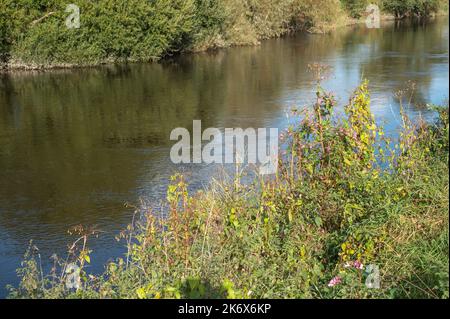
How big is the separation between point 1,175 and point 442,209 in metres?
7.94

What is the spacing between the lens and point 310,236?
19.0 ft

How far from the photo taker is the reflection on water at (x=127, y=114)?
30.4ft

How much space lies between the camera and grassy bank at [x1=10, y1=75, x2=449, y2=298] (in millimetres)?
4742

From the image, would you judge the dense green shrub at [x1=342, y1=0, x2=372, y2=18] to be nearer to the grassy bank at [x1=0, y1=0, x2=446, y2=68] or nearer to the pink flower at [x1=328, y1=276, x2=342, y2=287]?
the grassy bank at [x1=0, y1=0, x2=446, y2=68]

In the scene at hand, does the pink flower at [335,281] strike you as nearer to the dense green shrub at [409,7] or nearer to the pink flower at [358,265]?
the pink flower at [358,265]

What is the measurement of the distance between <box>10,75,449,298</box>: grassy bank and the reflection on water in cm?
142

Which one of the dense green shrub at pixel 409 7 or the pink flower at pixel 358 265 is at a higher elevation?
the dense green shrub at pixel 409 7

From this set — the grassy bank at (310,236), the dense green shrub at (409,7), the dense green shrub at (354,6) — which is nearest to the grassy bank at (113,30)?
the dense green shrub at (354,6)

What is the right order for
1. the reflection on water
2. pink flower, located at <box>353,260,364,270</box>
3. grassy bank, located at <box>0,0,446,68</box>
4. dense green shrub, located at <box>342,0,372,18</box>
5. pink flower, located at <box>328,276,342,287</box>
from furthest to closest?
1. dense green shrub, located at <box>342,0,372,18</box>
2. grassy bank, located at <box>0,0,446,68</box>
3. the reflection on water
4. pink flower, located at <box>353,260,364,270</box>
5. pink flower, located at <box>328,276,342,287</box>

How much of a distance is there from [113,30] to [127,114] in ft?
32.9

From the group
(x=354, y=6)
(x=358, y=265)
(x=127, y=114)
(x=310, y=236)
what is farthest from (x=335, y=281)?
(x=354, y=6)

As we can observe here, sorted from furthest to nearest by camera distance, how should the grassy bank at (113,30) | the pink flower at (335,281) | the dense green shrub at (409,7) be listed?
the dense green shrub at (409,7) < the grassy bank at (113,30) < the pink flower at (335,281)

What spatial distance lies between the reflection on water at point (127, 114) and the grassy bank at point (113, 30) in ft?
3.24

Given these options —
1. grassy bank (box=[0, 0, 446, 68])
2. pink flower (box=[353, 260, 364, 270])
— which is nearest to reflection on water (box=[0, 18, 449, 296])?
grassy bank (box=[0, 0, 446, 68])
